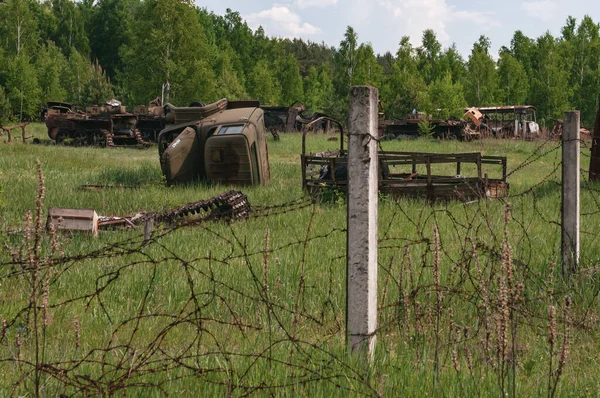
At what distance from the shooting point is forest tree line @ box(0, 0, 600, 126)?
44.4 m

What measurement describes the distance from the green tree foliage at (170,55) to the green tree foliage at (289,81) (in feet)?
60.0

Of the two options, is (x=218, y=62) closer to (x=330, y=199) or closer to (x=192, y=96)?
(x=192, y=96)

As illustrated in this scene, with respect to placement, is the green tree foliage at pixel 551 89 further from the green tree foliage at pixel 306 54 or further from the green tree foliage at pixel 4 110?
the green tree foliage at pixel 306 54

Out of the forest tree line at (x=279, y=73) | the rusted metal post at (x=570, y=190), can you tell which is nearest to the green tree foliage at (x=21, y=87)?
the forest tree line at (x=279, y=73)

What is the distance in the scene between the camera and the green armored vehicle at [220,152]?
13836 mm

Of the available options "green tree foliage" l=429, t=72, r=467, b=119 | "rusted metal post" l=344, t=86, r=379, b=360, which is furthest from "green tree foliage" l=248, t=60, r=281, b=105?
"rusted metal post" l=344, t=86, r=379, b=360

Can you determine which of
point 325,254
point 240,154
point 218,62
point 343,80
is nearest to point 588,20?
point 343,80

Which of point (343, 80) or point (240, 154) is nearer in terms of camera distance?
point (240, 154)

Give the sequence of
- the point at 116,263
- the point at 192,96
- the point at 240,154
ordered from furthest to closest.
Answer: the point at 192,96 < the point at 240,154 < the point at 116,263

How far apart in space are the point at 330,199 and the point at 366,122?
8528 mm

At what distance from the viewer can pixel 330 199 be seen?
11.7 metres

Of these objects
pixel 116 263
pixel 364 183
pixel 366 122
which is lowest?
pixel 116 263

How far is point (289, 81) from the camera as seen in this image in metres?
63.8

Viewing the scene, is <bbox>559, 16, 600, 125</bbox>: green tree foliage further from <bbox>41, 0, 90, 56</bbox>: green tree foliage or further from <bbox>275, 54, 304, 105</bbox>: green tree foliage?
<bbox>41, 0, 90, 56</bbox>: green tree foliage
